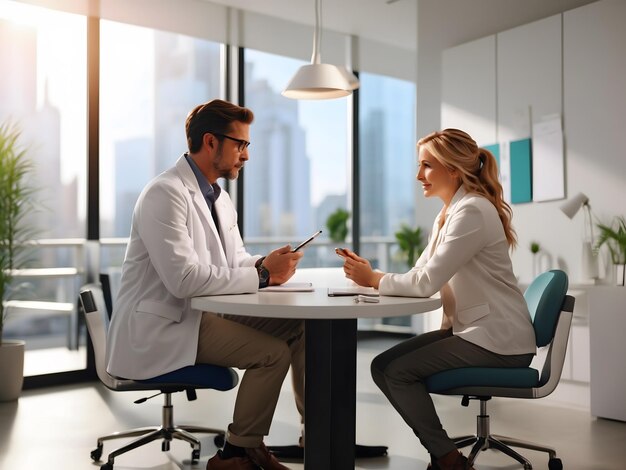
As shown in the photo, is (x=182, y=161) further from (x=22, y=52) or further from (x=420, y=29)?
(x=420, y=29)

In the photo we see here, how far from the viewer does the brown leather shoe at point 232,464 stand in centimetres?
264

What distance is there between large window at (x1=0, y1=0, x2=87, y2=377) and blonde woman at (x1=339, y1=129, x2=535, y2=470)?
318cm

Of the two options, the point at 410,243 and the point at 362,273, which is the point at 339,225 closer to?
the point at 410,243

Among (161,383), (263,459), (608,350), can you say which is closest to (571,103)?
(608,350)

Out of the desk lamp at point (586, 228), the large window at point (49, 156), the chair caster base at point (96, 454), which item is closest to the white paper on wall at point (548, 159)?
the desk lamp at point (586, 228)

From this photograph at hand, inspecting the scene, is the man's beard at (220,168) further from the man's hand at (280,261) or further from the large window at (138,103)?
the large window at (138,103)

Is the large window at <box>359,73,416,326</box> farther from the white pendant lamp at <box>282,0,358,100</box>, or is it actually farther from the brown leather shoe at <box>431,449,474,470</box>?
the brown leather shoe at <box>431,449,474,470</box>

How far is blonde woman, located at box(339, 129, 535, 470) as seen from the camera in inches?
104

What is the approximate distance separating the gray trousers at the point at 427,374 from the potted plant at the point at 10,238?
114 inches

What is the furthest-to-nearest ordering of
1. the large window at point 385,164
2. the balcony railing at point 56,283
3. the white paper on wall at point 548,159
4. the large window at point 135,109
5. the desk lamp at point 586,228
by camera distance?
the large window at point 385,164 < the large window at point 135,109 < the balcony railing at point 56,283 < the white paper on wall at point 548,159 < the desk lamp at point 586,228

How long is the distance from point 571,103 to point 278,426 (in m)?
2.66

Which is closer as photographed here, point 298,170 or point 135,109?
point 135,109

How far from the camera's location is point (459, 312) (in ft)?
9.09

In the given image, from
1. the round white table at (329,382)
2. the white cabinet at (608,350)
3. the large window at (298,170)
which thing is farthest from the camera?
the large window at (298,170)
